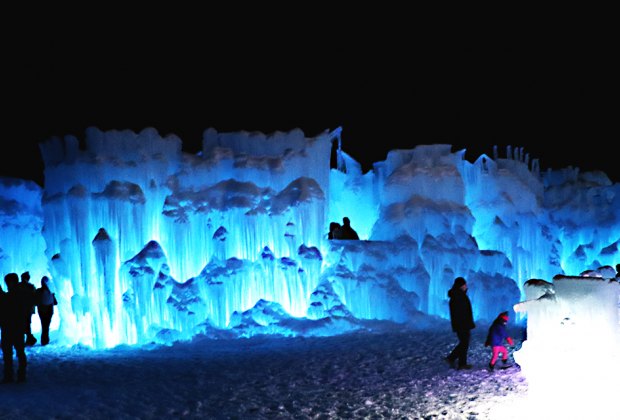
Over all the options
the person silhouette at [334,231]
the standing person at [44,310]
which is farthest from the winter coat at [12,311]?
the person silhouette at [334,231]

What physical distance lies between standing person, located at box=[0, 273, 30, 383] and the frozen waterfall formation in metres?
5.13

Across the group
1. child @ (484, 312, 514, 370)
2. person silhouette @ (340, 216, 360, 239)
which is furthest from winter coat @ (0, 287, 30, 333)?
person silhouette @ (340, 216, 360, 239)

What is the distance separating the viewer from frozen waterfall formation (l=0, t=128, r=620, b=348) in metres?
16.7

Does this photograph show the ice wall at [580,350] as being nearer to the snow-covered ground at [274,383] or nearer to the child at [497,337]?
the snow-covered ground at [274,383]

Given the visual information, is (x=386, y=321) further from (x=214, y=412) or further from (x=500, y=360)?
(x=214, y=412)

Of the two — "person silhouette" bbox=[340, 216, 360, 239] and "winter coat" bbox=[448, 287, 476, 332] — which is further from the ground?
"person silhouette" bbox=[340, 216, 360, 239]

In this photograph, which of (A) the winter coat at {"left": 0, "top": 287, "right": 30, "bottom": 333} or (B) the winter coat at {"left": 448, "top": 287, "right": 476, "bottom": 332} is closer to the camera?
(A) the winter coat at {"left": 0, "top": 287, "right": 30, "bottom": 333}

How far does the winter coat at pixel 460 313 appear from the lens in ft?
38.3

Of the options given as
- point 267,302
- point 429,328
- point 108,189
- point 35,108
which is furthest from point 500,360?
point 35,108

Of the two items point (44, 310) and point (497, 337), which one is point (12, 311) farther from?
point (497, 337)

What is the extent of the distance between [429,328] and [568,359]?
27.3ft

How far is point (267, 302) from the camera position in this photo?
17.1 m

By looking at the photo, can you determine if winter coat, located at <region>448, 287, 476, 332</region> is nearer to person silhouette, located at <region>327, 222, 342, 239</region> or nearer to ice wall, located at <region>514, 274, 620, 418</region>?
ice wall, located at <region>514, 274, 620, 418</region>

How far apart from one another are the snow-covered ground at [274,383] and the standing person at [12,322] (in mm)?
387
